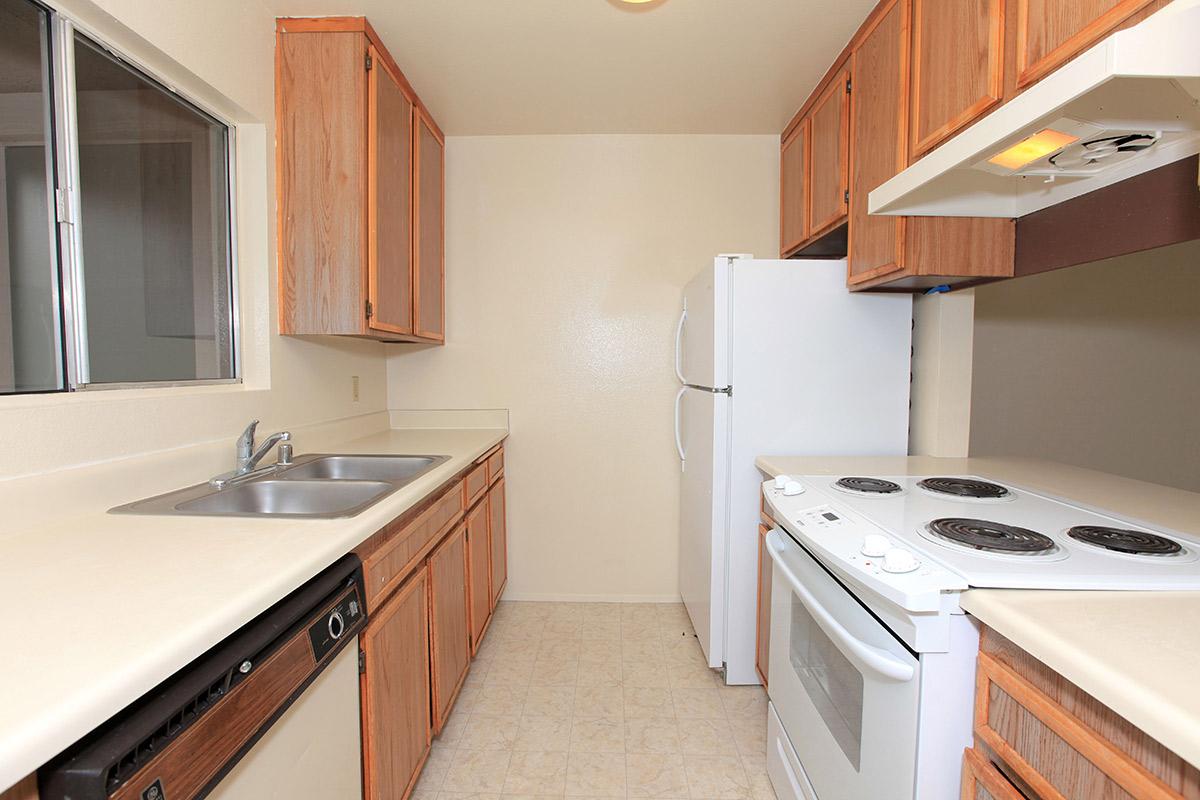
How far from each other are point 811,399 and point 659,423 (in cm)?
100

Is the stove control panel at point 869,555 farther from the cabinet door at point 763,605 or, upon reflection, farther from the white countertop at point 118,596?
the white countertop at point 118,596

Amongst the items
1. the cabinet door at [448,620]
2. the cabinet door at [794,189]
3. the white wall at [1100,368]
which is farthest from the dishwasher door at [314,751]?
the white wall at [1100,368]

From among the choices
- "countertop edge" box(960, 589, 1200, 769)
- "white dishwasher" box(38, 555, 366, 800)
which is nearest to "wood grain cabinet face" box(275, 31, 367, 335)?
"white dishwasher" box(38, 555, 366, 800)

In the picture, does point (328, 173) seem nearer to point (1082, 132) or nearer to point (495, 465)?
point (495, 465)

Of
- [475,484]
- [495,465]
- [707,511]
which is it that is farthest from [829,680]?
[495,465]

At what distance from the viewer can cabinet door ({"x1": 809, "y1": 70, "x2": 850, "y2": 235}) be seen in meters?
2.05

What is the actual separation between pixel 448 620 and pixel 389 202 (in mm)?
1525

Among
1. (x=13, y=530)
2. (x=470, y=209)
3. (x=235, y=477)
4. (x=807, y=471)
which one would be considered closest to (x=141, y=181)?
(x=235, y=477)

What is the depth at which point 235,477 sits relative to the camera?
1.55 m

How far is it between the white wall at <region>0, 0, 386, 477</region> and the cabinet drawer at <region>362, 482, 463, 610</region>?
2.09 ft

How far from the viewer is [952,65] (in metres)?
1.41

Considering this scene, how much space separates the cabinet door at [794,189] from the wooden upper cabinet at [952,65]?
0.85 meters

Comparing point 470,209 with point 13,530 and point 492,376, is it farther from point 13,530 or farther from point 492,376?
point 13,530

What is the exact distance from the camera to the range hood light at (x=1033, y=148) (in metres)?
1.08
